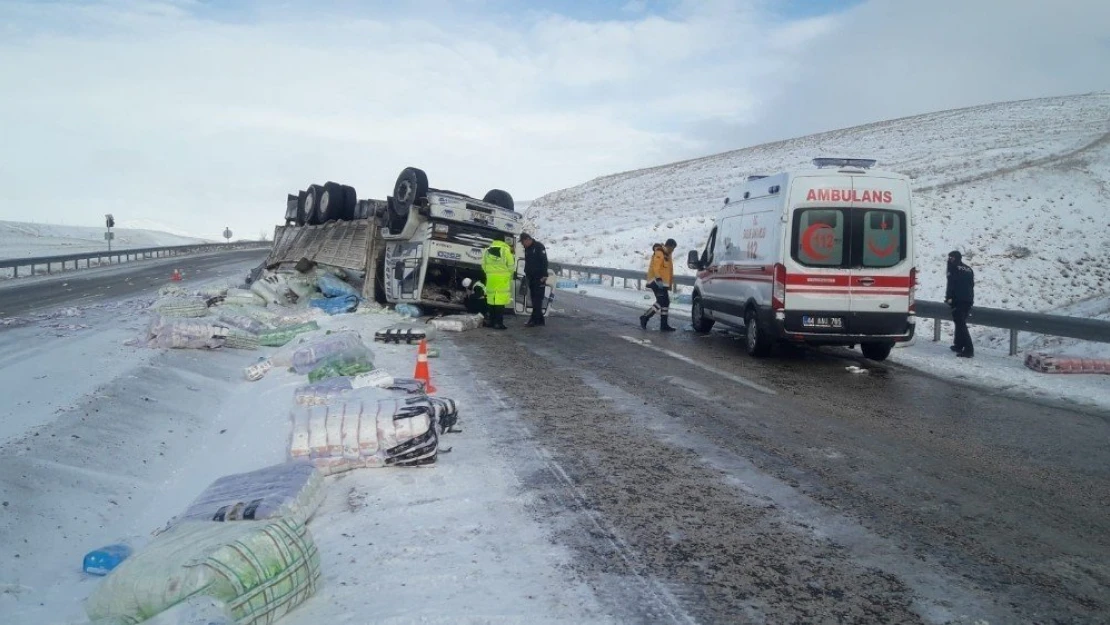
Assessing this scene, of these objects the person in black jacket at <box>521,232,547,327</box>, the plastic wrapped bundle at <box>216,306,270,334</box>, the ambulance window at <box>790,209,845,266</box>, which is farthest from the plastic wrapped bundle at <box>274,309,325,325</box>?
the ambulance window at <box>790,209,845,266</box>

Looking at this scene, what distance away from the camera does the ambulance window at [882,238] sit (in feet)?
34.4

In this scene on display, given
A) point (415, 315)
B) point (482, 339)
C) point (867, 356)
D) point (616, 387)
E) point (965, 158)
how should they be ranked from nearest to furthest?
point (616, 387) < point (867, 356) < point (482, 339) < point (415, 315) < point (965, 158)

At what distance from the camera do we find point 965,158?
46.1 meters

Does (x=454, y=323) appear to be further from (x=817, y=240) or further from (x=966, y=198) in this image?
(x=966, y=198)

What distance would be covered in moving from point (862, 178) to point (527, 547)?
27.0 feet

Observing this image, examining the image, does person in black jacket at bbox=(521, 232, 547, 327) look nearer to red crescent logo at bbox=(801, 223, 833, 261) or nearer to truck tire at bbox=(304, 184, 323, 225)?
red crescent logo at bbox=(801, 223, 833, 261)

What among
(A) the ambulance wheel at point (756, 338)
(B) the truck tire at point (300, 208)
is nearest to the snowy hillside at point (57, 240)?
(B) the truck tire at point (300, 208)

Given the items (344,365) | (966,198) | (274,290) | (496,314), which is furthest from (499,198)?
(966,198)

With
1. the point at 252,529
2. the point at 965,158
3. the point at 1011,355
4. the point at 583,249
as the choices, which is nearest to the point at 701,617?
the point at 252,529

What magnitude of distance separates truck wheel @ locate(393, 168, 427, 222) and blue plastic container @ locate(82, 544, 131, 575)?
11.4 metres

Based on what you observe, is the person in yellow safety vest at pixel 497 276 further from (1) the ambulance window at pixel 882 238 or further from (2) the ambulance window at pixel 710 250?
(1) the ambulance window at pixel 882 238

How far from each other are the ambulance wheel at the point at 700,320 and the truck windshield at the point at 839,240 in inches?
164

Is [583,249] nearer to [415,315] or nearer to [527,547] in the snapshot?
[415,315]

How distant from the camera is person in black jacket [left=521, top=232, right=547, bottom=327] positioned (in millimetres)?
14812
